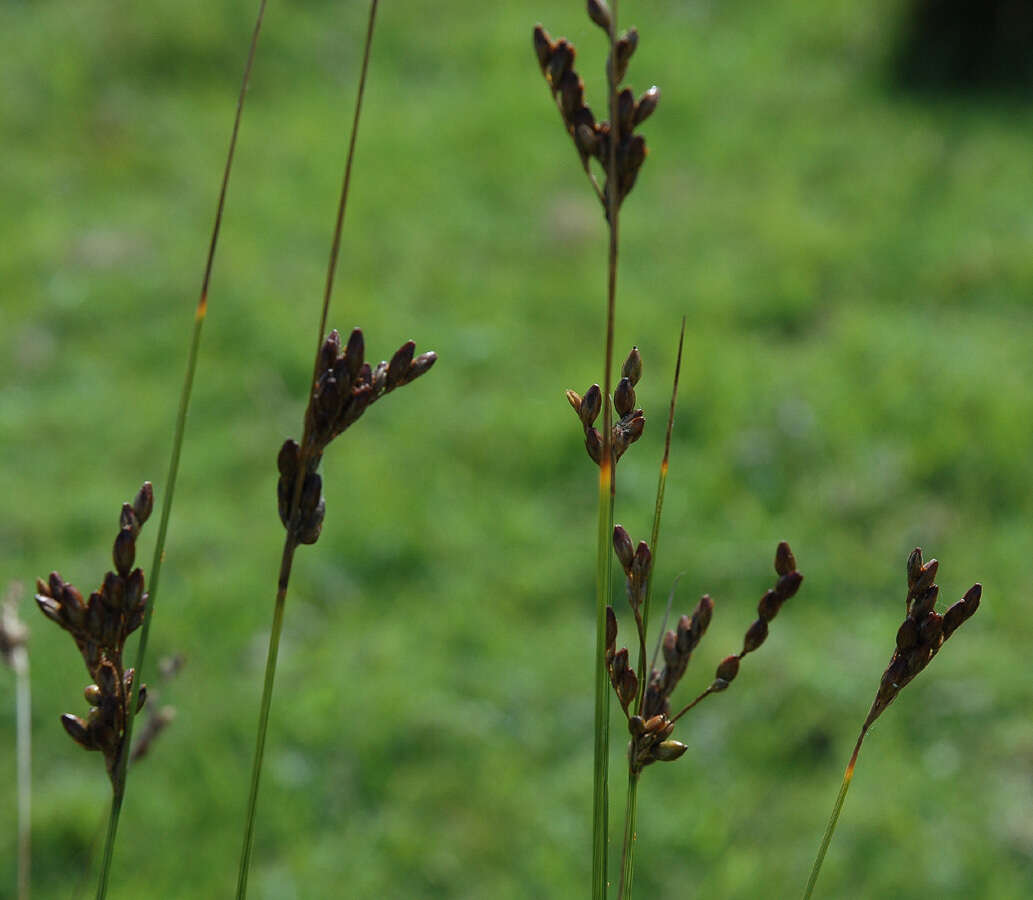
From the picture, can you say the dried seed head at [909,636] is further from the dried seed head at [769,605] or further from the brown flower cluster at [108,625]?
the brown flower cluster at [108,625]

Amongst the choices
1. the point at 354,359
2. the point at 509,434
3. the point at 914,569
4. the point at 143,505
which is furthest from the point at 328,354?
the point at 509,434

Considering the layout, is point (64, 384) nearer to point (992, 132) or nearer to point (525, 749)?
point (525, 749)

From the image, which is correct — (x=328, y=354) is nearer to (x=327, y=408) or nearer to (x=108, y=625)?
(x=327, y=408)

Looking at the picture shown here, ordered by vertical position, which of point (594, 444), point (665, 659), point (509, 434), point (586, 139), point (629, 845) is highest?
point (509, 434)

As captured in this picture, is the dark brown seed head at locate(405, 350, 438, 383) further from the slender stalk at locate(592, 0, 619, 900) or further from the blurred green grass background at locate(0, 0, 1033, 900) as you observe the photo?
the blurred green grass background at locate(0, 0, 1033, 900)

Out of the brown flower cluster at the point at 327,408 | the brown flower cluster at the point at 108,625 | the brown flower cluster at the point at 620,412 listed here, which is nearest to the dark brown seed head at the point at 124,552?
the brown flower cluster at the point at 108,625
